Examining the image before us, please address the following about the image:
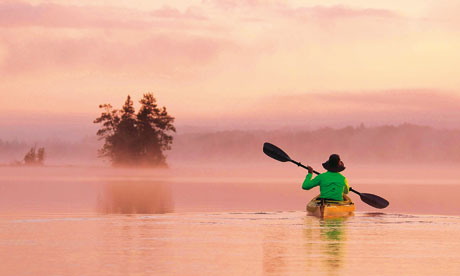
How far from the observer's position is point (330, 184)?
2661 cm

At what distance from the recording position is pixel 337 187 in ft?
87.7

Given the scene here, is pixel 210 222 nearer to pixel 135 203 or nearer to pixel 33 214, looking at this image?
pixel 33 214

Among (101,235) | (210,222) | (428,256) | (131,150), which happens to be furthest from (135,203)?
(131,150)

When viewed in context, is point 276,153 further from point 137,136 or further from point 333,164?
point 137,136

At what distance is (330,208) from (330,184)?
669mm

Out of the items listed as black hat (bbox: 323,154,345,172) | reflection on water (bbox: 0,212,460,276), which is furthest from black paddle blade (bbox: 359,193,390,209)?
black hat (bbox: 323,154,345,172)

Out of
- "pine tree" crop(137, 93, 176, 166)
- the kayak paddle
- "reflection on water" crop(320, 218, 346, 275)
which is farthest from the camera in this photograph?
"pine tree" crop(137, 93, 176, 166)

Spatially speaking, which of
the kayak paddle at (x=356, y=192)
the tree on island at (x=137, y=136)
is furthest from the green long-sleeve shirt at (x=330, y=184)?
the tree on island at (x=137, y=136)

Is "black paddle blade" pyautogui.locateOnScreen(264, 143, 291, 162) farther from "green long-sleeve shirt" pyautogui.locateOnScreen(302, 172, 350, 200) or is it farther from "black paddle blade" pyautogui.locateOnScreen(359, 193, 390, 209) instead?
"green long-sleeve shirt" pyautogui.locateOnScreen(302, 172, 350, 200)

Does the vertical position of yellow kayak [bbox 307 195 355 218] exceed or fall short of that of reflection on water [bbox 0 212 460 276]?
it exceeds it

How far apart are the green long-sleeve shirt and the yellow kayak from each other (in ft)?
0.65

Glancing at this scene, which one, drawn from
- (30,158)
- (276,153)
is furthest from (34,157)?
(276,153)

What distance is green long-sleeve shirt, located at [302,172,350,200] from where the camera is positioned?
87.0ft

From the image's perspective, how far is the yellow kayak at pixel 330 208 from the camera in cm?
2645
